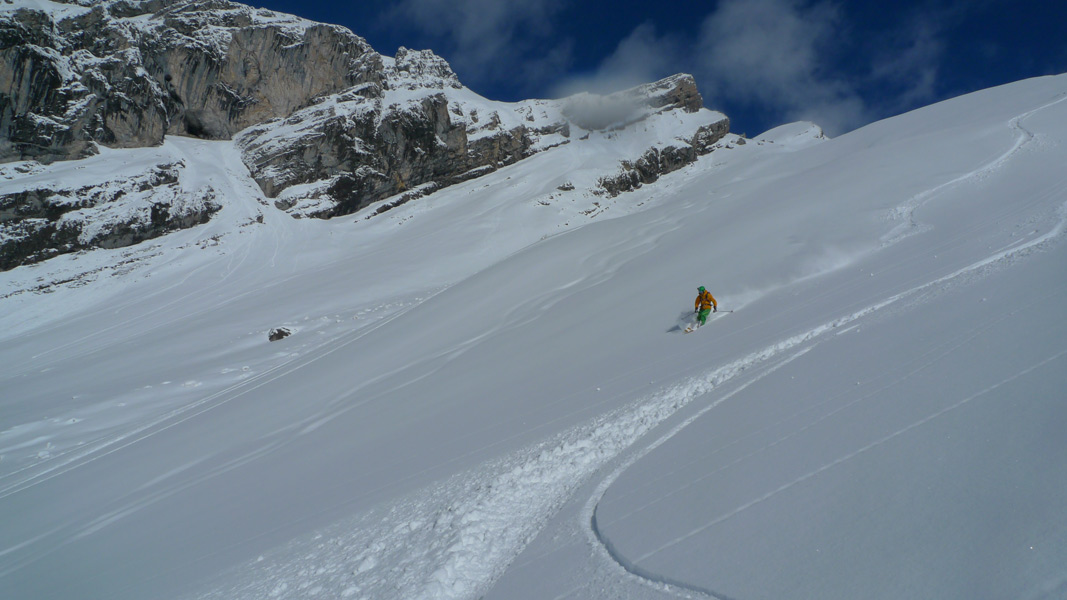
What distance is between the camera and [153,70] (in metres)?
49.5

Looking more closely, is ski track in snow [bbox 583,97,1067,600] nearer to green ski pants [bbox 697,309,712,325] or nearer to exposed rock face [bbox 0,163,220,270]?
green ski pants [bbox 697,309,712,325]

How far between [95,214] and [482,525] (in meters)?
40.5

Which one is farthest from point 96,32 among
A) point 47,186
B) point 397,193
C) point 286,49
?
point 397,193

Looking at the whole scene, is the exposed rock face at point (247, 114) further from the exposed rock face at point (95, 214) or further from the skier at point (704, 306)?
the skier at point (704, 306)

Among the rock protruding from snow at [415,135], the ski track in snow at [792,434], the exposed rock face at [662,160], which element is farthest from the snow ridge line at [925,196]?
the rock protruding from snow at [415,135]

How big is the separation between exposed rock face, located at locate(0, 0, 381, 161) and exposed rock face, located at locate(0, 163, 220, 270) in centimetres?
649

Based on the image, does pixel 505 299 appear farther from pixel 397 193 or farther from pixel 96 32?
pixel 96 32

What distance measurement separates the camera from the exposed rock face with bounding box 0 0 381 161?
38.8 meters

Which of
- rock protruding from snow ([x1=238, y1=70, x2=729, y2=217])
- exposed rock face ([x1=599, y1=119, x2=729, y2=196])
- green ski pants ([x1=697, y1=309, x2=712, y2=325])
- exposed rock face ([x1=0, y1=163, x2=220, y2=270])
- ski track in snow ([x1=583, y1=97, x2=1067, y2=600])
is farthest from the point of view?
exposed rock face ([x1=599, y1=119, x2=729, y2=196])

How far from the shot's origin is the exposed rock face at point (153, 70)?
38.8 m

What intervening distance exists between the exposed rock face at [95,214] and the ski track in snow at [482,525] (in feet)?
124

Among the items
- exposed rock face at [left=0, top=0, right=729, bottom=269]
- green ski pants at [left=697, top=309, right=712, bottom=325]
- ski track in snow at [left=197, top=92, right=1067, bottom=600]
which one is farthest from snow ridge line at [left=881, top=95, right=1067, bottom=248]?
exposed rock face at [left=0, top=0, right=729, bottom=269]

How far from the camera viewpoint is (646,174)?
5253 centimetres

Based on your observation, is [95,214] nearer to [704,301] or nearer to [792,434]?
[704,301]
